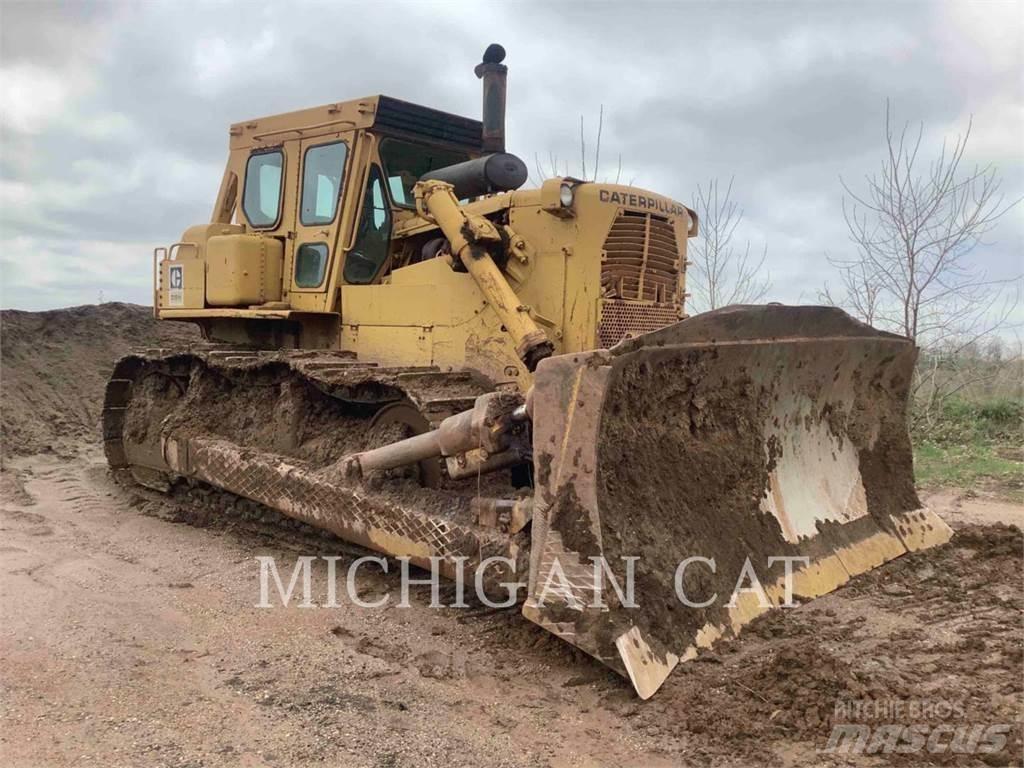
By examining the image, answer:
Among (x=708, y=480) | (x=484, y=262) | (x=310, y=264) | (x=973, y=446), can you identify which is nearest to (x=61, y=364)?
Result: (x=310, y=264)

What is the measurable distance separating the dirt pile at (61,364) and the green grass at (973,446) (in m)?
8.59

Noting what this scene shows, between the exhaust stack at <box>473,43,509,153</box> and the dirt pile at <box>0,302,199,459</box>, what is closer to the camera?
the exhaust stack at <box>473,43,509,153</box>

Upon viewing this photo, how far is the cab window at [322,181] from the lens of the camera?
620cm

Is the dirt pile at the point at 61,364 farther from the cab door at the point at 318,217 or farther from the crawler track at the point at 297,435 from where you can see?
the cab door at the point at 318,217

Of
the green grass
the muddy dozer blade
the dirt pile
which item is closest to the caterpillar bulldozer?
the muddy dozer blade

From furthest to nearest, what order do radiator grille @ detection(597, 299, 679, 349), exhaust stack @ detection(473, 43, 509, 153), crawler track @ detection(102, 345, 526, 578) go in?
exhaust stack @ detection(473, 43, 509, 153) < radiator grille @ detection(597, 299, 679, 349) < crawler track @ detection(102, 345, 526, 578)

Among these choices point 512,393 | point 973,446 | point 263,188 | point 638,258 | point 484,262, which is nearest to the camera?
point 512,393

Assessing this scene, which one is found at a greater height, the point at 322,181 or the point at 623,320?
the point at 322,181

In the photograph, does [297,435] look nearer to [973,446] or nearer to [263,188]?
[263,188]

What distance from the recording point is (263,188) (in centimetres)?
680

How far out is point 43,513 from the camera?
653 centimetres

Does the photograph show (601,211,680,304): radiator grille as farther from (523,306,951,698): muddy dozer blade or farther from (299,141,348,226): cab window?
(299,141,348,226): cab window

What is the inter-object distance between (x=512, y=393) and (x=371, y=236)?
105 inches

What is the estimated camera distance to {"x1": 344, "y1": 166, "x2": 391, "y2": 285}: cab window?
242 inches
